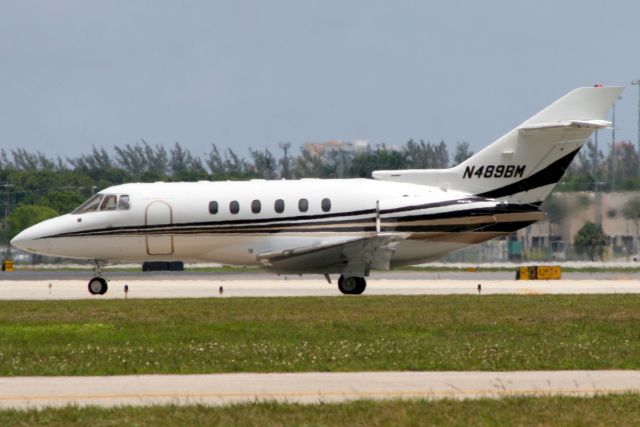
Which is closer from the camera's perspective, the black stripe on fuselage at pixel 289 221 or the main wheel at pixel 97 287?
the black stripe on fuselage at pixel 289 221

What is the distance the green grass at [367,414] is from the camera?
15.3m

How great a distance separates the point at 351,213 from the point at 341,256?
1389 mm

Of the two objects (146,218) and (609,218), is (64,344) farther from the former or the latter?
(609,218)

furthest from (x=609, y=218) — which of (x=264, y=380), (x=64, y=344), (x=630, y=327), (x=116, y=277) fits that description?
A: (x=264, y=380)

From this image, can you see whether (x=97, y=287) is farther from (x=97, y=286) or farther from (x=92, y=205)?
(x=92, y=205)

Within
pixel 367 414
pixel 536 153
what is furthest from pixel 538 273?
pixel 367 414

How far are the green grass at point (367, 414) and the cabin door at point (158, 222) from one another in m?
26.8

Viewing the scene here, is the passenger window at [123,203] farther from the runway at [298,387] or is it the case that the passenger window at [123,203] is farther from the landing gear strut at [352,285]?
the runway at [298,387]

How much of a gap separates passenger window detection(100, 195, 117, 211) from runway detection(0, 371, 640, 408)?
2379cm

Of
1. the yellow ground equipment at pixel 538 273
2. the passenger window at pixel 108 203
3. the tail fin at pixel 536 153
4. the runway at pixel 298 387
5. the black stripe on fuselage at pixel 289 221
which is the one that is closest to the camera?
the runway at pixel 298 387

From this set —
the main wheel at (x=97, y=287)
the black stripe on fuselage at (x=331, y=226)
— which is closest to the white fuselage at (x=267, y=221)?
the black stripe on fuselage at (x=331, y=226)

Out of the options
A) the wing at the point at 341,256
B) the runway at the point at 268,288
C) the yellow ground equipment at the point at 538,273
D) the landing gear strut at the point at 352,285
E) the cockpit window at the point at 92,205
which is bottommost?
the yellow ground equipment at the point at 538,273

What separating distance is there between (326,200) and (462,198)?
4.24 m

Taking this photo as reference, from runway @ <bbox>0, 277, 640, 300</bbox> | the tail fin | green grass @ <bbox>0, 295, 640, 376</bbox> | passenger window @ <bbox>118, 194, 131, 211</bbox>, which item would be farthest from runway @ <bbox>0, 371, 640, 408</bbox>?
passenger window @ <bbox>118, 194, 131, 211</bbox>
